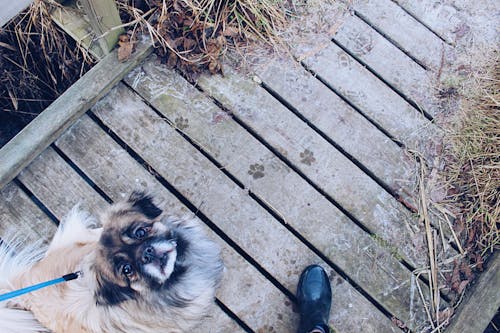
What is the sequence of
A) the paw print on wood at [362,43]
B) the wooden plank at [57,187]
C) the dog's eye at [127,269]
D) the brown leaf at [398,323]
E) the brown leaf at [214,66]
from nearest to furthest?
the dog's eye at [127,269] → the brown leaf at [398,323] → the wooden plank at [57,187] → the brown leaf at [214,66] → the paw print on wood at [362,43]

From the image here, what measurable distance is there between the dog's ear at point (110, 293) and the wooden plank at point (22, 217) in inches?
25.7

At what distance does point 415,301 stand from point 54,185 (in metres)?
2.04

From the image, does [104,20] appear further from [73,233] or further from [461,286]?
[461,286]

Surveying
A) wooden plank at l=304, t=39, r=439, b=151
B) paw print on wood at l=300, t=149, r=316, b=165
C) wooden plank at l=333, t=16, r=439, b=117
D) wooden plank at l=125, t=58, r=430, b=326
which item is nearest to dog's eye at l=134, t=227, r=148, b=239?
wooden plank at l=125, t=58, r=430, b=326

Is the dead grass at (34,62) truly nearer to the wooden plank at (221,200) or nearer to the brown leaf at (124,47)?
the brown leaf at (124,47)

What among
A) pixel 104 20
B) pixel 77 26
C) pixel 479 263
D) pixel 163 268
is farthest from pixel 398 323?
pixel 77 26

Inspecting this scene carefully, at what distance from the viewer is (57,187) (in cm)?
223

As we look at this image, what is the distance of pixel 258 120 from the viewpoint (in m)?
2.39

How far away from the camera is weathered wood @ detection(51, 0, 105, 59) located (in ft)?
7.70

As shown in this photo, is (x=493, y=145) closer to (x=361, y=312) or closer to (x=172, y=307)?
(x=361, y=312)

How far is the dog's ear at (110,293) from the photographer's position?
167 cm

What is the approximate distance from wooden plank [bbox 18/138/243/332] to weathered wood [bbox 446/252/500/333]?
195 cm

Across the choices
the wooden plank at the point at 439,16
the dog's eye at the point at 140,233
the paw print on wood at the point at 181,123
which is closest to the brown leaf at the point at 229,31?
the paw print on wood at the point at 181,123

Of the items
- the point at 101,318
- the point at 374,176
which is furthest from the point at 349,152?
the point at 101,318
